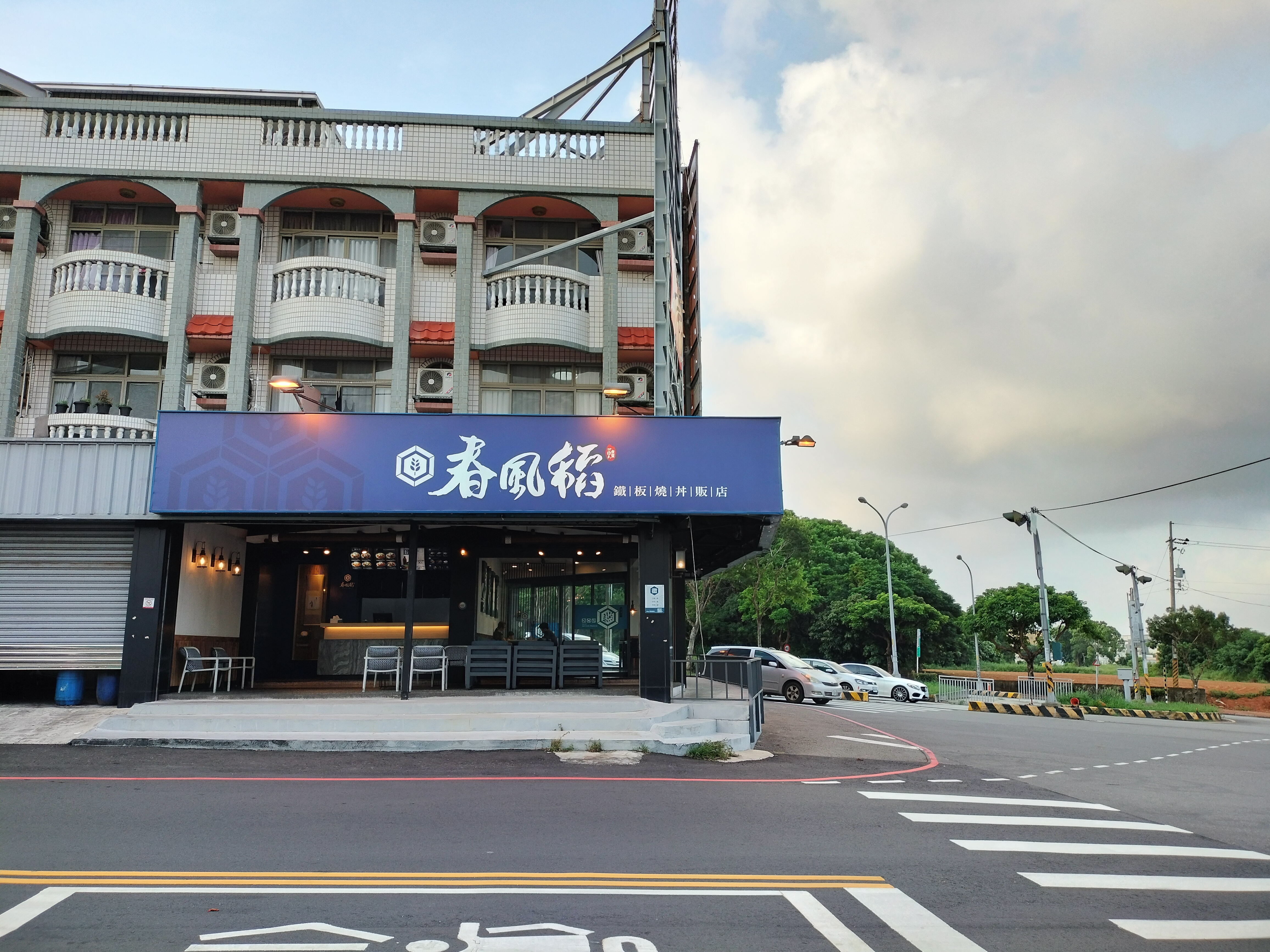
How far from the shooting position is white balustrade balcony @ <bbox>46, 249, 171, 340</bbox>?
60.6 ft

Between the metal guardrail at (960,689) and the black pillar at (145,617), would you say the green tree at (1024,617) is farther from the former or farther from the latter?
the black pillar at (145,617)

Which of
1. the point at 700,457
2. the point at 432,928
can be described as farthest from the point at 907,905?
the point at 700,457

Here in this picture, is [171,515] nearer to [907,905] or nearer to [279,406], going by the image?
[279,406]

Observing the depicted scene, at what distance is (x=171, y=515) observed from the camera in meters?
15.3

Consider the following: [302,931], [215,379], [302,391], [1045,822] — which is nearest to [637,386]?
[302,391]

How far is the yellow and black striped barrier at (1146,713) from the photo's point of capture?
29.3 meters

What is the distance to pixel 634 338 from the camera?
1992 cm

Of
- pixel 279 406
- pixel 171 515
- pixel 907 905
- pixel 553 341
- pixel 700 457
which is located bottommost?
pixel 907 905

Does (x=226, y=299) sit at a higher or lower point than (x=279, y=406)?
higher

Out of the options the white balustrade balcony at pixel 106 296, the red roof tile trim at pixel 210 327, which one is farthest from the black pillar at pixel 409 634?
the white balustrade balcony at pixel 106 296

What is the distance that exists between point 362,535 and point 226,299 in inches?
223

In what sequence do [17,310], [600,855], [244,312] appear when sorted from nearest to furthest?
[600,855], [17,310], [244,312]

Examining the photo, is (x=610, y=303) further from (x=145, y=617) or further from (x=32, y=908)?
(x=32, y=908)

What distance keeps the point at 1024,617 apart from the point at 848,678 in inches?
665
